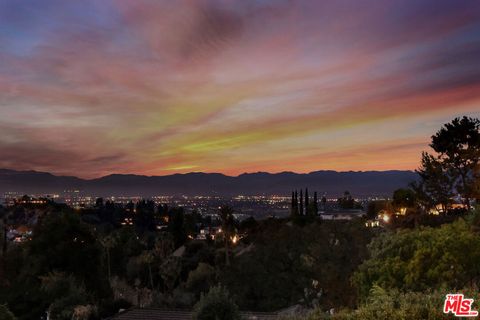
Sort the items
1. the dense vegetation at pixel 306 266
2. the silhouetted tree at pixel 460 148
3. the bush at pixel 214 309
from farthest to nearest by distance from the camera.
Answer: the silhouetted tree at pixel 460 148 → the bush at pixel 214 309 → the dense vegetation at pixel 306 266

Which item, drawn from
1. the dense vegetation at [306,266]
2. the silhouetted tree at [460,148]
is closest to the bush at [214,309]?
the dense vegetation at [306,266]

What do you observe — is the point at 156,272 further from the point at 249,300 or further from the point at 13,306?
the point at 13,306

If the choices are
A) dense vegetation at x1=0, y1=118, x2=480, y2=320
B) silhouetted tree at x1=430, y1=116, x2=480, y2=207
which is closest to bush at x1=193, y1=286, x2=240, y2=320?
dense vegetation at x1=0, y1=118, x2=480, y2=320

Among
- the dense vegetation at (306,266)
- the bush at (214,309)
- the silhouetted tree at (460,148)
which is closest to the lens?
the dense vegetation at (306,266)

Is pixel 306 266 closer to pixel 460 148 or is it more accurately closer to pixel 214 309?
pixel 214 309

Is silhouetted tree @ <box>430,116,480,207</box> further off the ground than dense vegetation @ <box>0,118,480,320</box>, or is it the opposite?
silhouetted tree @ <box>430,116,480,207</box>

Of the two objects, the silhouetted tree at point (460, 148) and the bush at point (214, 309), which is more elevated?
the silhouetted tree at point (460, 148)

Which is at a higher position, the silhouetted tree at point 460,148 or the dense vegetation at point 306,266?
the silhouetted tree at point 460,148

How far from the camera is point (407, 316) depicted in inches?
451

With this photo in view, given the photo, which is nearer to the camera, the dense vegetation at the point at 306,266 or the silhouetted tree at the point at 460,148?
the dense vegetation at the point at 306,266

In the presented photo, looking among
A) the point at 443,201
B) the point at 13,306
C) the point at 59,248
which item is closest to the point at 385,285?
the point at 13,306

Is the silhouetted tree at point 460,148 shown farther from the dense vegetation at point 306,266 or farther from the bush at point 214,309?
the bush at point 214,309

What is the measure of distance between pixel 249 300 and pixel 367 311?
27275 mm

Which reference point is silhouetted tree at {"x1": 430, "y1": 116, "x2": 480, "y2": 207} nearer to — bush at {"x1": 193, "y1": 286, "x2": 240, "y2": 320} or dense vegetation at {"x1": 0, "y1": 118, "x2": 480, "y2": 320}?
dense vegetation at {"x1": 0, "y1": 118, "x2": 480, "y2": 320}
